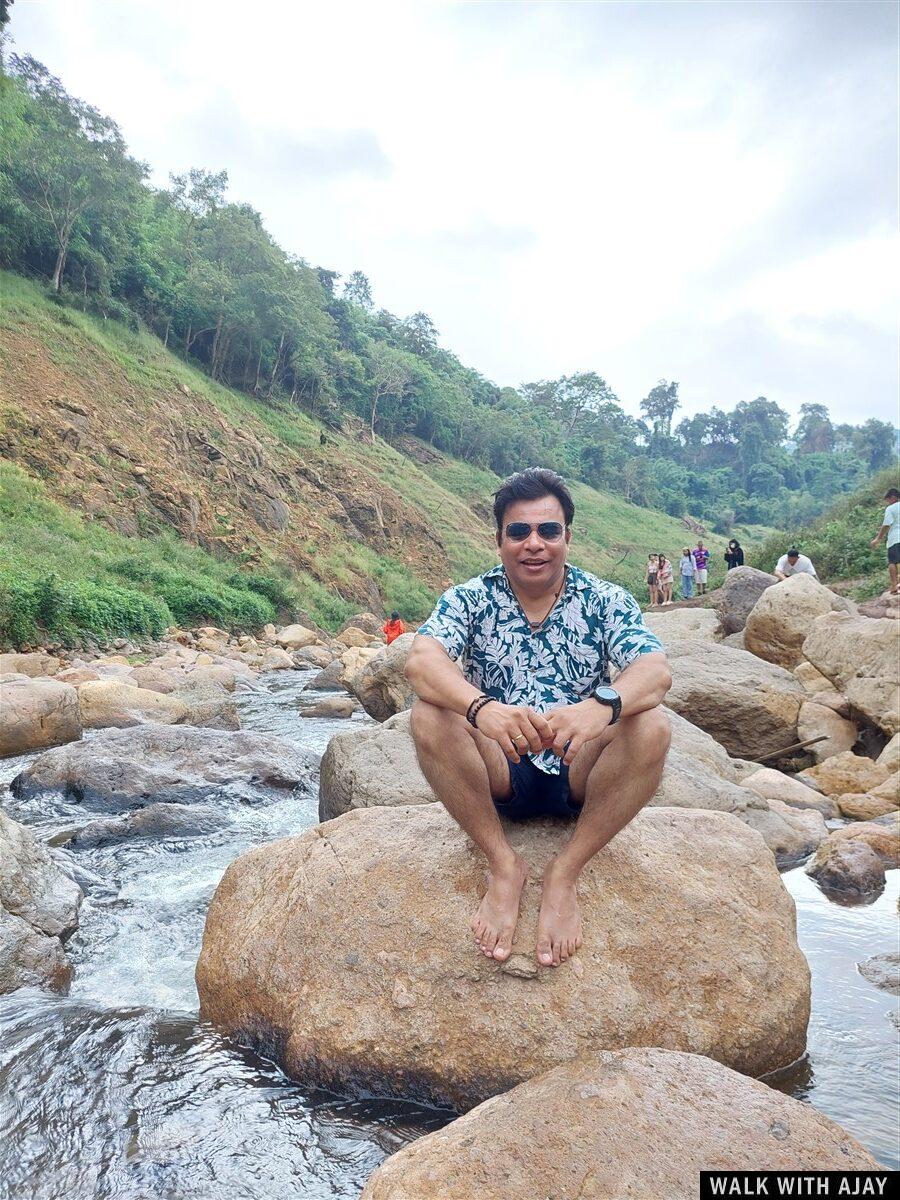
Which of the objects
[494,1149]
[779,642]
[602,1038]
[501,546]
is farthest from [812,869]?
[779,642]

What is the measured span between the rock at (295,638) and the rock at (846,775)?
17.2 meters

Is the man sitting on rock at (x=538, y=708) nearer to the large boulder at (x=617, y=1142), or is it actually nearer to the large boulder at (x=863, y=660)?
the large boulder at (x=617, y=1142)

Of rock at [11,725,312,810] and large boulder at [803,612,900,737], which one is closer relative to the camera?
rock at [11,725,312,810]

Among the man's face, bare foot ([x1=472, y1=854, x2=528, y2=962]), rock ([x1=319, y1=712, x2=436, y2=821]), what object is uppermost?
the man's face

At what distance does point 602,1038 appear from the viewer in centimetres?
303

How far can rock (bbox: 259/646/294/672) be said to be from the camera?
19.6 metres

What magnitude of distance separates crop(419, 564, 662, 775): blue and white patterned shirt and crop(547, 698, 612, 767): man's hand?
0.52m

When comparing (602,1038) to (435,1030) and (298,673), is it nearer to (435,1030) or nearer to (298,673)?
(435,1030)

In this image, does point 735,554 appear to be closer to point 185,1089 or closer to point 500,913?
point 500,913

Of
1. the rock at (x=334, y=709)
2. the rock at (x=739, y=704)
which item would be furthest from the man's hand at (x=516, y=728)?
the rock at (x=334, y=709)

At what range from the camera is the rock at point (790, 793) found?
695cm

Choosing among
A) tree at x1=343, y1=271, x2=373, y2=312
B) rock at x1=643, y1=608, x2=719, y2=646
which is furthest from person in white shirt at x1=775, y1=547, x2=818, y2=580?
tree at x1=343, y1=271, x2=373, y2=312

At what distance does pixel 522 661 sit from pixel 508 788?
511mm

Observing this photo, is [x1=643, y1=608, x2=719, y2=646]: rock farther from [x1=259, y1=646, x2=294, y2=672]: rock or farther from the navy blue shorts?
the navy blue shorts
